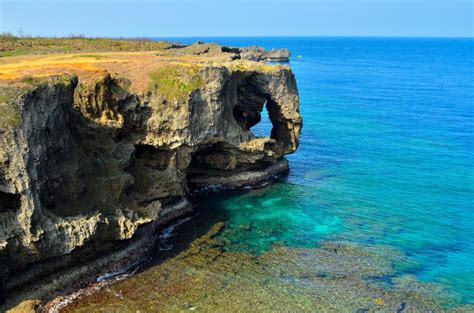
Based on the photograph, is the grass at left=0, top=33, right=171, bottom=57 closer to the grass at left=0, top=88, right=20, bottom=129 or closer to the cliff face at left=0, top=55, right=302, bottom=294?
the cliff face at left=0, top=55, right=302, bottom=294

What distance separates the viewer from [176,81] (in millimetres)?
43969

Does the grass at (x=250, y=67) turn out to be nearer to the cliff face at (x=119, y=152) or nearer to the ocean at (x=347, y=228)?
the cliff face at (x=119, y=152)

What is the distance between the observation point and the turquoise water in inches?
1596

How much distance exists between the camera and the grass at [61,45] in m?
60.0

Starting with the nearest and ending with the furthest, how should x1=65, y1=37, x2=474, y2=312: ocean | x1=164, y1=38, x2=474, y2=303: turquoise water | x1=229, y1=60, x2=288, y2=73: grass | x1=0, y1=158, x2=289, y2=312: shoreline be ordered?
x1=0, y1=158, x2=289, y2=312: shoreline, x1=65, y1=37, x2=474, y2=312: ocean, x1=164, y1=38, x2=474, y2=303: turquoise water, x1=229, y1=60, x2=288, y2=73: grass

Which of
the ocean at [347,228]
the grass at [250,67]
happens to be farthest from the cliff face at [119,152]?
the ocean at [347,228]

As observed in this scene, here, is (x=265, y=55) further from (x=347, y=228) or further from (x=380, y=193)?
(x=347, y=228)

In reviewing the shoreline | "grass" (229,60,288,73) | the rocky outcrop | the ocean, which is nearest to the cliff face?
"grass" (229,60,288,73)

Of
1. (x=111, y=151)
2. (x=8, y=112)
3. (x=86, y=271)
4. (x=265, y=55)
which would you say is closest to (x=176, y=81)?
(x=111, y=151)

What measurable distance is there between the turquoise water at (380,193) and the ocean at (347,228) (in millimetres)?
141

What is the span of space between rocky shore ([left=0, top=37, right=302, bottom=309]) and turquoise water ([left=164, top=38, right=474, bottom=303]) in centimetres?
608

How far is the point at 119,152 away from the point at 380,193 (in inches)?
1199

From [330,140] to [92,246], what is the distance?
48675 millimetres

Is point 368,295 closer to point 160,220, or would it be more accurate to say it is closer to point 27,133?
point 160,220
